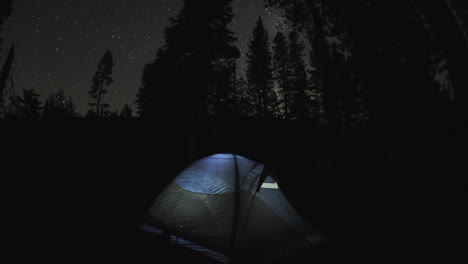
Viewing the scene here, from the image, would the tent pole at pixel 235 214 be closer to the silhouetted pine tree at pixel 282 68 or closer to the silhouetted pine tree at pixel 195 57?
the silhouetted pine tree at pixel 195 57

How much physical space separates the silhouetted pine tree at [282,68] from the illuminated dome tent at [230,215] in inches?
905

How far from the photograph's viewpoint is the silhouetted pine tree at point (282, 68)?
88.4 feet

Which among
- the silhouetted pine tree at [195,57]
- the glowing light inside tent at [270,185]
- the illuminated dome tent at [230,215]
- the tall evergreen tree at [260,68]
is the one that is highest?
the tall evergreen tree at [260,68]

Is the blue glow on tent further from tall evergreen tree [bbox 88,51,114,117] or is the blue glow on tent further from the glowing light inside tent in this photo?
tall evergreen tree [bbox 88,51,114,117]

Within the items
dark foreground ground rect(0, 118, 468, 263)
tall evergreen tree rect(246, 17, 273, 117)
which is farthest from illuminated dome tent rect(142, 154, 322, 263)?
tall evergreen tree rect(246, 17, 273, 117)

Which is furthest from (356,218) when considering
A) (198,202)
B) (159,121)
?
(159,121)

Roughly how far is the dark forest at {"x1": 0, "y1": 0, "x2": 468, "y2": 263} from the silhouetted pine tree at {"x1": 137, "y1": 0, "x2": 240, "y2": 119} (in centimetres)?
9

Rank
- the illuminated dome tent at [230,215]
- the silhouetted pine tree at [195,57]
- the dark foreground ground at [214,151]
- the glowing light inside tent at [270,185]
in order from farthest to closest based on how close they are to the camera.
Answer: the silhouetted pine tree at [195,57] < the glowing light inside tent at [270,185] < the dark foreground ground at [214,151] < the illuminated dome tent at [230,215]

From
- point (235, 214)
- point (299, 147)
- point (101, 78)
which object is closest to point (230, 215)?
point (235, 214)

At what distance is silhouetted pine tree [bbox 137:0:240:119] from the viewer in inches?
518

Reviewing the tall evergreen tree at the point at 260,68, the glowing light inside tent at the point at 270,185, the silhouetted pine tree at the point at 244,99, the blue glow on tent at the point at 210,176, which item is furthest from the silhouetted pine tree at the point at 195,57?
the silhouetted pine tree at the point at 244,99

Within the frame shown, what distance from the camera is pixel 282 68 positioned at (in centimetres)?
2731

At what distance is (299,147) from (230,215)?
383 inches

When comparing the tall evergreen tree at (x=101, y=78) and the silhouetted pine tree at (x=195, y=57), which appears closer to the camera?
the silhouetted pine tree at (x=195, y=57)
